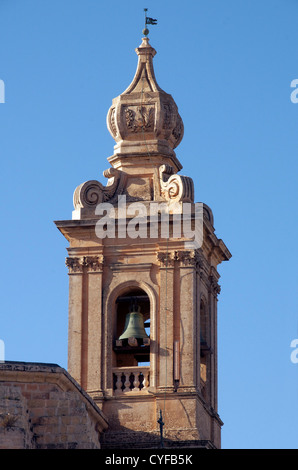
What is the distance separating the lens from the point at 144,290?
185ft

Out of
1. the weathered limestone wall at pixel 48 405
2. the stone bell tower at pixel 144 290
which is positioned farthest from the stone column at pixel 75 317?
the weathered limestone wall at pixel 48 405

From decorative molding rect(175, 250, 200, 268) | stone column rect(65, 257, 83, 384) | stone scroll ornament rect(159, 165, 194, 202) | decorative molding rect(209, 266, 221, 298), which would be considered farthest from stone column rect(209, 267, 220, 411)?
stone column rect(65, 257, 83, 384)

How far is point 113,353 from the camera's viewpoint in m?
56.3

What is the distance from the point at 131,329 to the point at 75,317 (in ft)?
4.20

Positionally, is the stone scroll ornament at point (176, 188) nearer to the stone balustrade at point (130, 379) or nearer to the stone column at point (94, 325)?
the stone column at point (94, 325)

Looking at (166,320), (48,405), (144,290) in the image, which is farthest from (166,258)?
(48,405)

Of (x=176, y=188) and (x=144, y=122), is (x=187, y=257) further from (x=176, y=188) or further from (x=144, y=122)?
(x=144, y=122)

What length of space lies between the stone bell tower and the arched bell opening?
0.9 inches

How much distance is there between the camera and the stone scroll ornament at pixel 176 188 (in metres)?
56.6

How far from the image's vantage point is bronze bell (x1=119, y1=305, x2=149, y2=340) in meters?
56.2

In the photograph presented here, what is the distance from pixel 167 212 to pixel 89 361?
149 inches

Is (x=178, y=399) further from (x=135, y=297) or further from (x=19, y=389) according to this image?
(x=19, y=389)

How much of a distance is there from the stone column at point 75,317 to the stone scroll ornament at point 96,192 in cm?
137
